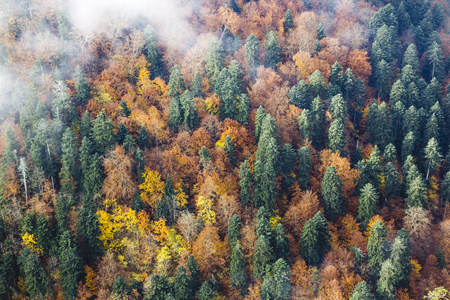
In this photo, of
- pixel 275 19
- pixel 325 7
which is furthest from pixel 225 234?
pixel 325 7

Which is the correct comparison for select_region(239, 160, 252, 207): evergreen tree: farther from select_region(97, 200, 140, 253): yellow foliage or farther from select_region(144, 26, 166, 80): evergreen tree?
select_region(144, 26, 166, 80): evergreen tree

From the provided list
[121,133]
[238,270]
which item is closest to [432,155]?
[238,270]

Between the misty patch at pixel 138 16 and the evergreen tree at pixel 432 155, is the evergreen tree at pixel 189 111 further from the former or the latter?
the evergreen tree at pixel 432 155

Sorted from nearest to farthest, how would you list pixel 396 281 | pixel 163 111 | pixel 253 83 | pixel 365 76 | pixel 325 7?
pixel 396 281, pixel 163 111, pixel 253 83, pixel 365 76, pixel 325 7

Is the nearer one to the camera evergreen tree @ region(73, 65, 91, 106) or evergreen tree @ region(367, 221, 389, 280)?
evergreen tree @ region(367, 221, 389, 280)

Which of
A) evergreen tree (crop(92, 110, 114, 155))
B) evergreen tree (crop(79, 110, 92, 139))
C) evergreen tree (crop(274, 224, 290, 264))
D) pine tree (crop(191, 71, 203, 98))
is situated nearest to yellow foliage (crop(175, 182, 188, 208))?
evergreen tree (crop(92, 110, 114, 155))

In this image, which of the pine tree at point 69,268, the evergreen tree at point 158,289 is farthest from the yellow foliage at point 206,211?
the pine tree at point 69,268

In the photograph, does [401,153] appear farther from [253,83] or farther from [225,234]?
[225,234]
